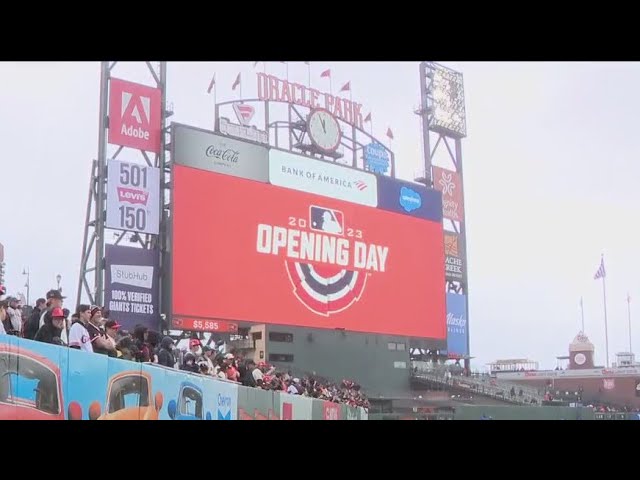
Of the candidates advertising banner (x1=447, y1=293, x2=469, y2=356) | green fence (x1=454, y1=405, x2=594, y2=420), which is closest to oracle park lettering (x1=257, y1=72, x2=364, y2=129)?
advertising banner (x1=447, y1=293, x2=469, y2=356)

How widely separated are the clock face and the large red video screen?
1518mm

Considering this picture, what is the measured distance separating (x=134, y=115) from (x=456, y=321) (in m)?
8.78

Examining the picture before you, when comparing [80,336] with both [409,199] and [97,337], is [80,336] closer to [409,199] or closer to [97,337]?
[97,337]

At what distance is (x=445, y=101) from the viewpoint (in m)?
20.4

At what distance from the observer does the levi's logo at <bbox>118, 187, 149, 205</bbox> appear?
1275 cm

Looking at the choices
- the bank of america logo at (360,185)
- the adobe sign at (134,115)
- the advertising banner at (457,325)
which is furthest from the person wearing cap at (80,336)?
the advertising banner at (457,325)

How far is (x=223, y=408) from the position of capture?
24.5 ft

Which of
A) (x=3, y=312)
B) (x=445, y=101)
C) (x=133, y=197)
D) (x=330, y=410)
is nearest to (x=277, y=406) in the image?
(x=330, y=410)

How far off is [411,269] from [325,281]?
7.45 ft

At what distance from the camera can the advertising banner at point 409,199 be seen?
1638 centimetres

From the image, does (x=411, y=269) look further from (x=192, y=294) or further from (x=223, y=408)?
(x=223, y=408)

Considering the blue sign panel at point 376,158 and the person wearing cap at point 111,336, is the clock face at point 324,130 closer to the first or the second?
the blue sign panel at point 376,158

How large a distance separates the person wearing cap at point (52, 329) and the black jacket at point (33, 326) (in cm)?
17
